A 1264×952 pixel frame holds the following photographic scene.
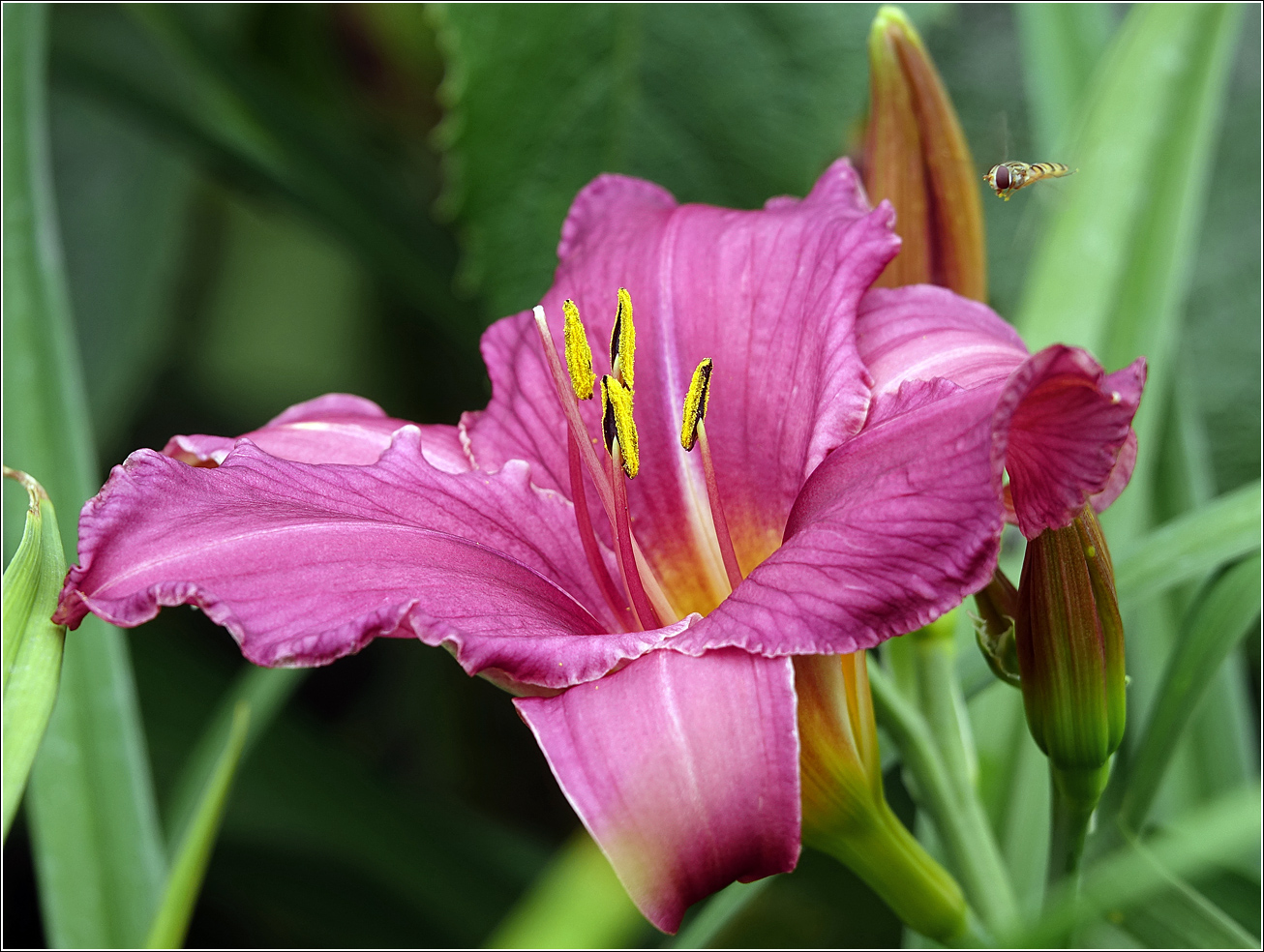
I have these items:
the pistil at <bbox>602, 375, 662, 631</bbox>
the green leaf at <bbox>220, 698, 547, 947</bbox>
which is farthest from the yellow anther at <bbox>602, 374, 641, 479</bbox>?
the green leaf at <bbox>220, 698, 547, 947</bbox>

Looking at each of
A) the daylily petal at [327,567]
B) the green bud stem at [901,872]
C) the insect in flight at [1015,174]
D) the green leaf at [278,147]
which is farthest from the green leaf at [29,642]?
the green leaf at [278,147]

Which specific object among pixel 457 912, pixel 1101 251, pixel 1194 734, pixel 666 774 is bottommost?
pixel 457 912

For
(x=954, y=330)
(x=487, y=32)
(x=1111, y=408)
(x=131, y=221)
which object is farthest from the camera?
(x=131, y=221)

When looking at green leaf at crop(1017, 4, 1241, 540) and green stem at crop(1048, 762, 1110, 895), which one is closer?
green stem at crop(1048, 762, 1110, 895)

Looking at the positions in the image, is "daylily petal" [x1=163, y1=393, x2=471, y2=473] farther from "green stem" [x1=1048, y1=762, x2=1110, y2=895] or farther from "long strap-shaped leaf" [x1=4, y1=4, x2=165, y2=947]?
"green stem" [x1=1048, y1=762, x2=1110, y2=895]

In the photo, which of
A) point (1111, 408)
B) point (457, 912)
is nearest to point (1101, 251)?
point (1111, 408)

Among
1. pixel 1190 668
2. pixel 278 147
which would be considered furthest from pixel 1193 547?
pixel 278 147

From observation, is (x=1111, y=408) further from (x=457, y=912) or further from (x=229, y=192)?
(x=229, y=192)
